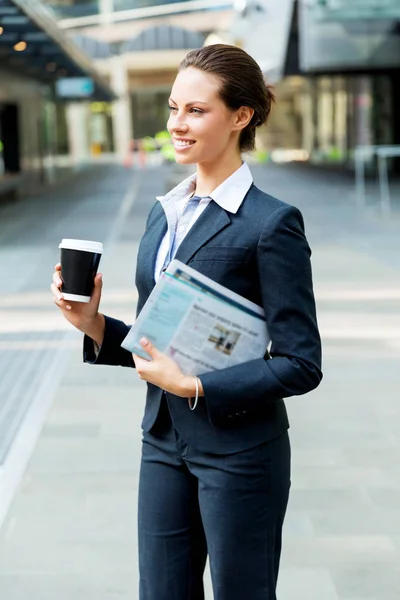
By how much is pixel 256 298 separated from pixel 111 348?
1.47ft

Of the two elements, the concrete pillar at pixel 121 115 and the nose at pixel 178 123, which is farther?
the concrete pillar at pixel 121 115

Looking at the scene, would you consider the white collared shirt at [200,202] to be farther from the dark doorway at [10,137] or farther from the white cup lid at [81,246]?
the dark doorway at [10,137]

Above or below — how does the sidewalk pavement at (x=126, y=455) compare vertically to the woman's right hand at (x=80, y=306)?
below

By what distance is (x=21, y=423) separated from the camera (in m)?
5.84

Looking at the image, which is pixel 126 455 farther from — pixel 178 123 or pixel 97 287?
pixel 178 123

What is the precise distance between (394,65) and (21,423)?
884 inches

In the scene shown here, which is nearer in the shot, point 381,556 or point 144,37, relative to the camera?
point 381,556

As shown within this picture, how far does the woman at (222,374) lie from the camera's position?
2.12 meters

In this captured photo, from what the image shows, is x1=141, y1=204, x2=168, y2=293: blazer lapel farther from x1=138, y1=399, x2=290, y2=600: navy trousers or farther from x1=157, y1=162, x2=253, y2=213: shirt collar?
x1=138, y1=399, x2=290, y2=600: navy trousers

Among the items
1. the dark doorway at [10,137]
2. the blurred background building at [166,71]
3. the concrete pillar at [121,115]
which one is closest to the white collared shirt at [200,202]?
the blurred background building at [166,71]

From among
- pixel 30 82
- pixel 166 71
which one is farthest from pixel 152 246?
pixel 166 71

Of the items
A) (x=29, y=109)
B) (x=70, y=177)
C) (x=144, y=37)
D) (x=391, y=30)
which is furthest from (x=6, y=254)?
(x=144, y=37)

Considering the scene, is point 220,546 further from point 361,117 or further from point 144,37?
point 144,37

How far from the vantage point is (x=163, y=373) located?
6.86 ft
